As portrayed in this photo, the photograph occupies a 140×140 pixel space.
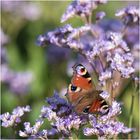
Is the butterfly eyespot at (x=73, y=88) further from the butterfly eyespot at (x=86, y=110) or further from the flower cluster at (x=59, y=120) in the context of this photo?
the butterfly eyespot at (x=86, y=110)

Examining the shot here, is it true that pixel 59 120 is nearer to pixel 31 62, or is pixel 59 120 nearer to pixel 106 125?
pixel 106 125

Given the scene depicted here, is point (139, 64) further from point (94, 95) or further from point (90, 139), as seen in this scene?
point (94, 95)

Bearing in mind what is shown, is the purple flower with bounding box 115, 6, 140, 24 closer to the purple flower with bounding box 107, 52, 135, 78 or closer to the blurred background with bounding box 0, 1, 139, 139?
the purple flower with bounding box 107, 52, 135, 78

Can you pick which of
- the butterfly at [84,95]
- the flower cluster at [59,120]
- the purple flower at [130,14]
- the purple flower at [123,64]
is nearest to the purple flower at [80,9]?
the purple flower at [130,14]

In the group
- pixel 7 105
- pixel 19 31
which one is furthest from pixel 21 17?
pixel 7 105

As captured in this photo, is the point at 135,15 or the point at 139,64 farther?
the point at 139,64

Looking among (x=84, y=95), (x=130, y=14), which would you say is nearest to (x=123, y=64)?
(x=84, y=95)

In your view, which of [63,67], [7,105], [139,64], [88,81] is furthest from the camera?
[63,67]
